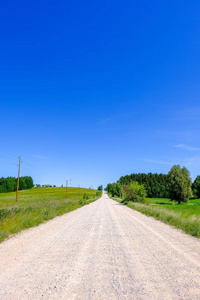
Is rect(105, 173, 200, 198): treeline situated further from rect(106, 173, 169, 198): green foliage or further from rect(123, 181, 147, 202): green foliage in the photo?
rect(123, 181, 147, 202): green foliage

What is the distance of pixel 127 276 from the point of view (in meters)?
4.44

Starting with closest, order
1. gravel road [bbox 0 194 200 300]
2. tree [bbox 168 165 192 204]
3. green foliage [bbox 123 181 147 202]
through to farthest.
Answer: gravel road [bbox 0 194 200 300]
green foliage [bbox 123 181 147 202]
tree [bbox 168 165 192 204]

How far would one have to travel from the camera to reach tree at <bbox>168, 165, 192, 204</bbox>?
187 feet

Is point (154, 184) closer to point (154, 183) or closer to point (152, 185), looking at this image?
point (154, 183)

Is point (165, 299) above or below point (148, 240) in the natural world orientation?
above

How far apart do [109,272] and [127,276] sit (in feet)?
1.66

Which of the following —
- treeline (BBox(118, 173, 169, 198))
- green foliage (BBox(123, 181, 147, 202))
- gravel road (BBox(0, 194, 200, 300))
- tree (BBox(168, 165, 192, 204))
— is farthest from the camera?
treeline (BBox(118, 173, 169, 198))

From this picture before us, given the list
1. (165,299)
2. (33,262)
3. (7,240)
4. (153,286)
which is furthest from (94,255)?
(7,240)

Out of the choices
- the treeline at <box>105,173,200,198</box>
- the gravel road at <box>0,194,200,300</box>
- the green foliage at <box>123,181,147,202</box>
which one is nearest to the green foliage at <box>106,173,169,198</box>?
the treeline at <box>105,173,200,198</box>

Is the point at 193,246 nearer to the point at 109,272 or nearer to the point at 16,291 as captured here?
the point at 109,272

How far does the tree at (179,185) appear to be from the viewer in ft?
187

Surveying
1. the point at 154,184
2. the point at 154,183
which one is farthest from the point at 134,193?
the point at 154,183

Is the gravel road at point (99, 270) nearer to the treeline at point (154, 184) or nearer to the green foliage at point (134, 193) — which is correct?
the green foliage at point (134, 193)

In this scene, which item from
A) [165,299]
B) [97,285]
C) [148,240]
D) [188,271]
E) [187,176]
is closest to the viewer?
[165,299]
